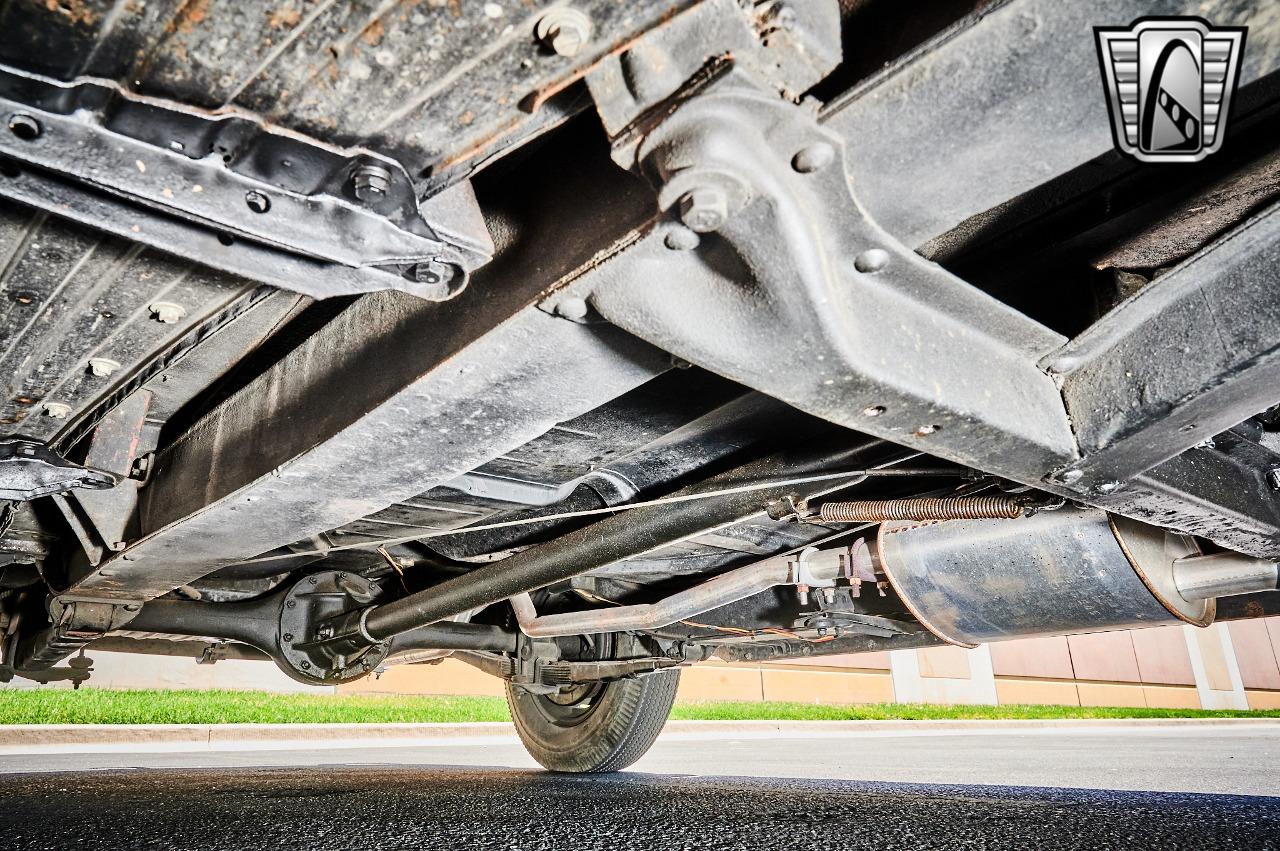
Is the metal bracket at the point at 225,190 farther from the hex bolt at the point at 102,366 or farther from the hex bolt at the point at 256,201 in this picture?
the hex bolt at the point at 102,366

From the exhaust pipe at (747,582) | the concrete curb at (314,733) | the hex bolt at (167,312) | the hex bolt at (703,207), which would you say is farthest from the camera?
the concrete curb at (314,733)

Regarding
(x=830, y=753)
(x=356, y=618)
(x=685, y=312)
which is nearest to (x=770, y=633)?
(x=356, y=618)

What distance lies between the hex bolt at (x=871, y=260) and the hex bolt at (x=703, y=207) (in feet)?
0.59

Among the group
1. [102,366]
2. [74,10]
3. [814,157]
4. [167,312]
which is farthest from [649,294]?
[102,366]

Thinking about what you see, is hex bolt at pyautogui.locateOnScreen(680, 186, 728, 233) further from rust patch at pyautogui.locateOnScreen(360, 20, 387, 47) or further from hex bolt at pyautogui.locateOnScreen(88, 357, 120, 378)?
hex bolt at pyautogui.locateOnScreen(88, 357, 120, 378)

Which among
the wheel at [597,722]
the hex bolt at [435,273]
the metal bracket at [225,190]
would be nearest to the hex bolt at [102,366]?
the metal bracket at [225,190]

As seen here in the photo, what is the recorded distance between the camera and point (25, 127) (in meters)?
0.49

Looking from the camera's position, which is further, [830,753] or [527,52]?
[830,753]

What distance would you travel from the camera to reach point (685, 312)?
2.22 feet

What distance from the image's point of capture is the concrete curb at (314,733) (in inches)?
155

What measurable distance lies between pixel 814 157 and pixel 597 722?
260 centimetres

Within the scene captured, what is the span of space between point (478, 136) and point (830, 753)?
174 inches

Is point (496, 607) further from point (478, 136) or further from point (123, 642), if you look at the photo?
point (478, 136)

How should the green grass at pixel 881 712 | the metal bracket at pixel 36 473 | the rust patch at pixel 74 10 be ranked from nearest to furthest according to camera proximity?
1. the rust patch at pixel 74 10
2. the metal bracket at pixel 36 473
3. the green grass at pixel 881 712
